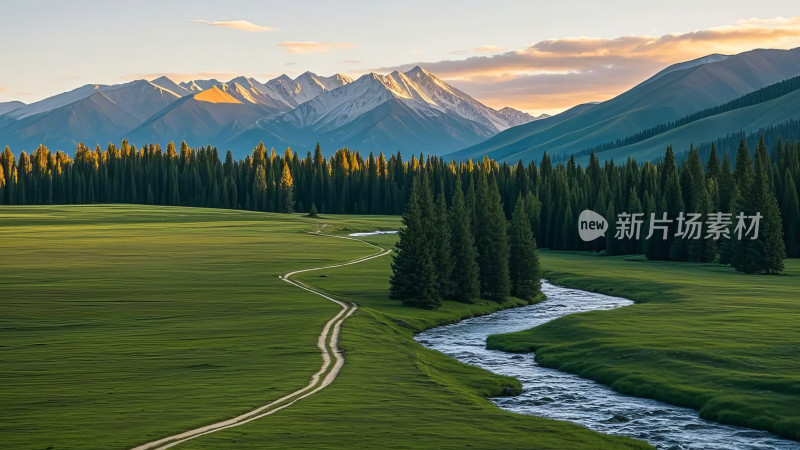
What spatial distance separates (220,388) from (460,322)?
38.0 metres

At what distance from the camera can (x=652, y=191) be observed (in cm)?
16550

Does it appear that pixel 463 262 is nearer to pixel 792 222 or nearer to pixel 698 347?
pixel 698 347

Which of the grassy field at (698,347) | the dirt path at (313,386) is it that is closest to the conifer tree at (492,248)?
the grassy field at (698,347)

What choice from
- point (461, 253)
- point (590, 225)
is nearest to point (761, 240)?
point (461, 253)

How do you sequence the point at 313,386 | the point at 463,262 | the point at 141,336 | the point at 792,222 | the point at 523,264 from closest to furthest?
the point at 313,386 → the point at 141,336 → the point at 463,262 → the point at 523,264 → the point at 792,222

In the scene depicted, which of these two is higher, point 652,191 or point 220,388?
point 652,191

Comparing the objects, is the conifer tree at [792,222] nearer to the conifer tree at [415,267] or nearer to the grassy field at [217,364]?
the grassy field at [217,364]

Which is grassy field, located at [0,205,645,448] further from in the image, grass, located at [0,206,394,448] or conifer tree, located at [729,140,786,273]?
conifer tree, located at [729,140,786,273]

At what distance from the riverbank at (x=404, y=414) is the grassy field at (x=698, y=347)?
7.24m

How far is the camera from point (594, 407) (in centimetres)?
4028

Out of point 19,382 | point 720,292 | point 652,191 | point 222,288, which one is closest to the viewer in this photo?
point 19,382

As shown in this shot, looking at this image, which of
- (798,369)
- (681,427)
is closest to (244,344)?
(681,427)

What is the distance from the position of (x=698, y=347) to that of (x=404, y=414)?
85.4 ft

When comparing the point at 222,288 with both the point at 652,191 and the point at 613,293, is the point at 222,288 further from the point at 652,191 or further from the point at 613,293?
the point at 652,191
